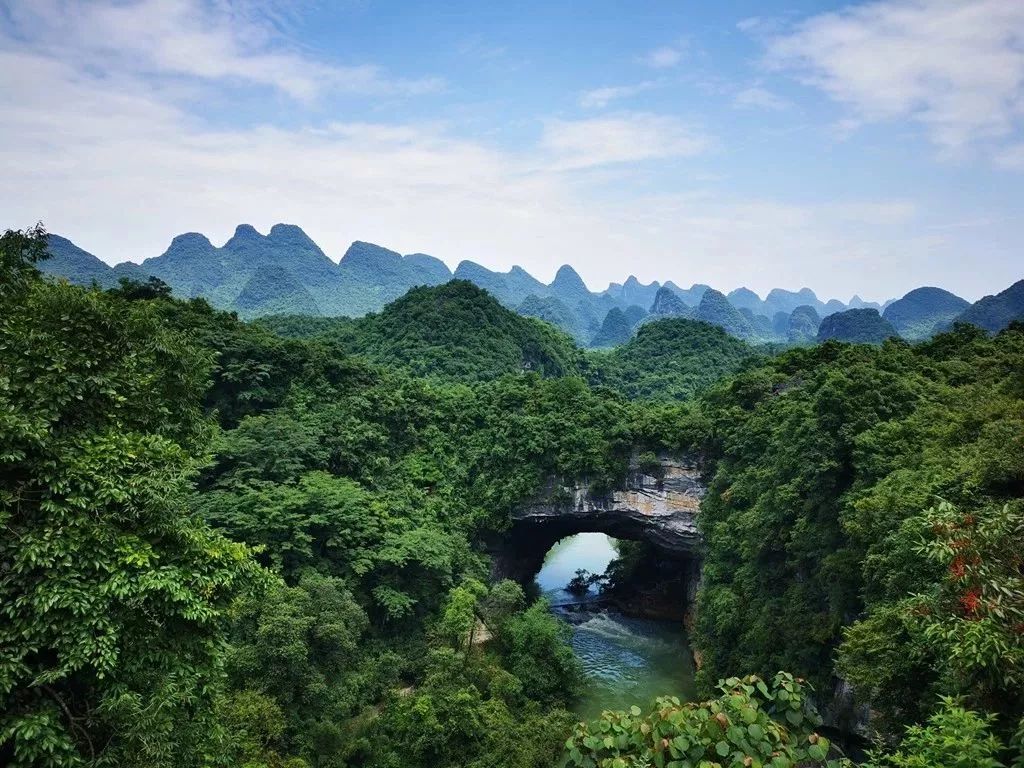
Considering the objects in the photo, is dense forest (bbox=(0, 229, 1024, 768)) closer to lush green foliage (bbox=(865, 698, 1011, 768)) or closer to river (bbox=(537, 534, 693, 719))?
lush green foliage (bbox=(865, 698, 1011, 768))

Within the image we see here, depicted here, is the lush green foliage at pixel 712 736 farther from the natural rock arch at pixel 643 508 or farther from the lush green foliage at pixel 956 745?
the natural rock arch at pixel 643 508

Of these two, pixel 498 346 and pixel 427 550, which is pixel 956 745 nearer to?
pixel 427 550

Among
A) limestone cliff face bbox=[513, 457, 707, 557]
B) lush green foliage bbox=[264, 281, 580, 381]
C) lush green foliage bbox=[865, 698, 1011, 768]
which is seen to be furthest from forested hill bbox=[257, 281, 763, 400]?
lush green foliage bbox=[865, 698, 1011, 768]

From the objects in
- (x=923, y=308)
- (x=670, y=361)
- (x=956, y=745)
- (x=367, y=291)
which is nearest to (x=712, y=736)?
(x=956, y=745)

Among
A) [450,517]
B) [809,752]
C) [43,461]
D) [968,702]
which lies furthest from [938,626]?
[450,517]

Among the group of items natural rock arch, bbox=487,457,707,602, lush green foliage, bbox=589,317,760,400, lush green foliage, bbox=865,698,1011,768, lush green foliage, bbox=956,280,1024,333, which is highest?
lush green foliage, bbox=956,280,1024,333

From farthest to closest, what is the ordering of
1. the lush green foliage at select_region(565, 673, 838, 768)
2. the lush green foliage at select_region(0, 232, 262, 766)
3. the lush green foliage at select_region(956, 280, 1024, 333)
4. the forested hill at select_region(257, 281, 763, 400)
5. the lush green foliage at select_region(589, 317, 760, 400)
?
1. the lush green foliage at select_region(956, 280, 1024, 333)
2. the lush green foliage at select_region(589, 317, 760, 400)
3. the forested hill at select_region(257, 281, 763, 400)
4. the lush green foliage at select_region(0, 232, 262, 766)
5. the lush green foliage at select_region(565, 673, 838, 768)

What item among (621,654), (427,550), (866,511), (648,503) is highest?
(866,511)
